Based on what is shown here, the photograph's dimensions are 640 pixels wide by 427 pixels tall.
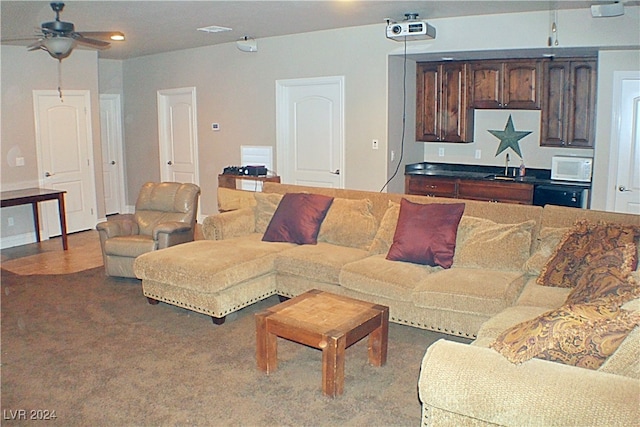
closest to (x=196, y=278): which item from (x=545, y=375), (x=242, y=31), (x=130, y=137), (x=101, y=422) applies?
(x=101, y=422)

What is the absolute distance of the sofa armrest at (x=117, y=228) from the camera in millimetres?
5594

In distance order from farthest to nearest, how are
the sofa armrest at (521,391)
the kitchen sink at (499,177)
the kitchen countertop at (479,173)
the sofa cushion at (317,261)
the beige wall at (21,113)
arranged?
the beige wall at (21,113)
the kitchen sink at (499,177)
the kitchen countertop at (479,173)
the sofa cushion at (317,261)
the sofa armrest at (521,391)

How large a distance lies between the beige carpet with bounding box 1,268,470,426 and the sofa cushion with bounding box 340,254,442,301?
37 cm

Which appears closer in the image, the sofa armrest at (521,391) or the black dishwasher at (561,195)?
the sofa armrest at (521,391)

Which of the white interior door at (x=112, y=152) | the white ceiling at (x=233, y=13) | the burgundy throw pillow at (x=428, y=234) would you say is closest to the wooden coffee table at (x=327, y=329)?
the burgundy throw pillow at (x=428, y=234)

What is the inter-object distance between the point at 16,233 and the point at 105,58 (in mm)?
3093

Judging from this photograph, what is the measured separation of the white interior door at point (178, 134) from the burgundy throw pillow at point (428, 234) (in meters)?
4.68

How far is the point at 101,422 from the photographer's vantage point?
3047 mm

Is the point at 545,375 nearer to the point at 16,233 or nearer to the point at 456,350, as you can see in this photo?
the point at 456,350

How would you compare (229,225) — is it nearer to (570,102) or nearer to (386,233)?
(386,233)

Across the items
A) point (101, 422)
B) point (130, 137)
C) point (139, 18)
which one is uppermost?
point (139, 18)

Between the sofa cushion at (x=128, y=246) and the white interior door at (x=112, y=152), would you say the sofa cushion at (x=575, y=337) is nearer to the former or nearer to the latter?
the sofa cushion at (x=128, y=246)

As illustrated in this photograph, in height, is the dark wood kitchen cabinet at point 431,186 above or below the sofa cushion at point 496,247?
above

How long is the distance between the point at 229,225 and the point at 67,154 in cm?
369
